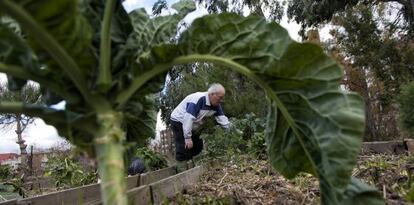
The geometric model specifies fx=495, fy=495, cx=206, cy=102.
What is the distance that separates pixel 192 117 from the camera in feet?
19.7

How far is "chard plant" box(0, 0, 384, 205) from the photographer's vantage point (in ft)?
3.81

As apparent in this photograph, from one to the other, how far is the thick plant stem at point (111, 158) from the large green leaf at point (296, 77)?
26 centimetres

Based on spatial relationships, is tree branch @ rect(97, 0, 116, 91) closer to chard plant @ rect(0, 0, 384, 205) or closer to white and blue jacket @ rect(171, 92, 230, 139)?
chard plant @ rect(0, 0, 384, 205)

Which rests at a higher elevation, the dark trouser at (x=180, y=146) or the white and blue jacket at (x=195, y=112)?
the white and blue jacket at (x=195, y=112)

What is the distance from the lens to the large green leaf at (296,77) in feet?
4.36

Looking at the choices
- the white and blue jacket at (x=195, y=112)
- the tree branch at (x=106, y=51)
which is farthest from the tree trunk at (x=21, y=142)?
the tree branch at (x=106, y=51)

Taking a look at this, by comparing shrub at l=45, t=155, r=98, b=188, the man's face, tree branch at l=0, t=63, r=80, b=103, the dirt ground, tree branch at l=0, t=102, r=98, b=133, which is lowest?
the dirt ground

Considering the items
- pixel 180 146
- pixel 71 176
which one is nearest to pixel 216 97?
pixel 180 146

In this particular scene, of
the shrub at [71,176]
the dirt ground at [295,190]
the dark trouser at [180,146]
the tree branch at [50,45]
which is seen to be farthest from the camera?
the dark trouser at [180,146]

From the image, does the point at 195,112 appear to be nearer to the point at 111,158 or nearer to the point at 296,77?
the point at 296,77

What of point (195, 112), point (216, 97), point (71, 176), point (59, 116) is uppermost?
point (216, 97)

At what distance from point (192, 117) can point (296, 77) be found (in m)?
4.61

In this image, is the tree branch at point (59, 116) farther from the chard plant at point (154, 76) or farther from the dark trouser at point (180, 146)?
the dark trouser at point (180, 146)

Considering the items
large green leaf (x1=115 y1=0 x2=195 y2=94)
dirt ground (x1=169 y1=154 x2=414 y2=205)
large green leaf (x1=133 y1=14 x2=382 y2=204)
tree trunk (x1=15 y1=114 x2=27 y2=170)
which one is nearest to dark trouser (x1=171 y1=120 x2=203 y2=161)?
dirt ground (x1=169 y1=154 x2=414 y2=205)
